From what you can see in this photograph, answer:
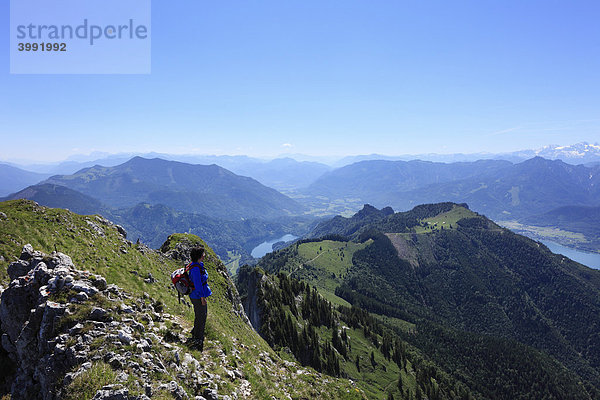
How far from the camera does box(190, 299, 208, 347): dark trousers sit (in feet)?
54.5

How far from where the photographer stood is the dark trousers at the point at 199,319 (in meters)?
16.6

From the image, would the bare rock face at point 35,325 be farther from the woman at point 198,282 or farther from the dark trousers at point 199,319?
the dark trousers at point 199,319

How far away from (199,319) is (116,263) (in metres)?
16.3

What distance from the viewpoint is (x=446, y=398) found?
Result: 126938mm

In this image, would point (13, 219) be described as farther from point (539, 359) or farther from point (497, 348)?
point (539, 359)

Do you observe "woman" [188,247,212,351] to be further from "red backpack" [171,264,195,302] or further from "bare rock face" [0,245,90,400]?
"bare rock face" [0,245,90,400]

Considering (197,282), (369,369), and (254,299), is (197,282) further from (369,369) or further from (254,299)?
(369,369)

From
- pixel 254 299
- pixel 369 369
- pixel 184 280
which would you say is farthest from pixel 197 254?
pixel 369 369

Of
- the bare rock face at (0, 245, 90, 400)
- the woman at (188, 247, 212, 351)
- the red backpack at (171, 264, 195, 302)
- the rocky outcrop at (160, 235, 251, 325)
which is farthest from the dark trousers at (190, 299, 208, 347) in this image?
the rocky outcrop at (160, 235, 251, 325)

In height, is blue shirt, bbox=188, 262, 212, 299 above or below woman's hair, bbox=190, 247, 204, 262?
below

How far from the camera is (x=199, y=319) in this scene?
17375 mm

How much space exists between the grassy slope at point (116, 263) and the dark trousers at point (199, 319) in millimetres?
1913

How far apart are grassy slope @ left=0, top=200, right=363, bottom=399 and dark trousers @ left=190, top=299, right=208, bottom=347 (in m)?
1.91

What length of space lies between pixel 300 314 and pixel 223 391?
326 feet
